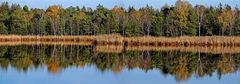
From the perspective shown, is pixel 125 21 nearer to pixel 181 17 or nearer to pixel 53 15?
pixel 181 17

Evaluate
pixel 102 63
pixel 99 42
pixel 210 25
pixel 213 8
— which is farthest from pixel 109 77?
pixel 213 8

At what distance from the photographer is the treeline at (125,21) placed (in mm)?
60906

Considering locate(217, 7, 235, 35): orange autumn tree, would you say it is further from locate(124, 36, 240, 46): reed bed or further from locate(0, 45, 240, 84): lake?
locate(0, 45, 240, 84): lake

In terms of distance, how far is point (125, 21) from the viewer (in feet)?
222

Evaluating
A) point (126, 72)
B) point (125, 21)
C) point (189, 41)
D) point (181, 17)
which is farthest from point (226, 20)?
point (126, 72)

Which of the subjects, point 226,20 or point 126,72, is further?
point 226,20

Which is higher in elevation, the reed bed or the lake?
the reed bed

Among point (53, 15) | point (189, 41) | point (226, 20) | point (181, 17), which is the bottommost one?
point (189, 41)

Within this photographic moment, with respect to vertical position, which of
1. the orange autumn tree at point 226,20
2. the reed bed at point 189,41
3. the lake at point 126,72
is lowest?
the lake at point 126,72

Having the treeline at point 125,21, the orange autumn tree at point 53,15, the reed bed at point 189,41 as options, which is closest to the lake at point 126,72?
the reed bed at point 189,41

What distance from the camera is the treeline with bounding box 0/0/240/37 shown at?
60.9m

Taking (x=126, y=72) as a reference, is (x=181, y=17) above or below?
above

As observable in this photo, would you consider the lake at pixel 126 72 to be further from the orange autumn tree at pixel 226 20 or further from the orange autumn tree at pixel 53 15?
the orange autumn tree at pixel 53 15

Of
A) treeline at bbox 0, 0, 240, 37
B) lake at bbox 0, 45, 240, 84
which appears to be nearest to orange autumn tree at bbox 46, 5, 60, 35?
treeline at bbox 0, 0, 240, 37
